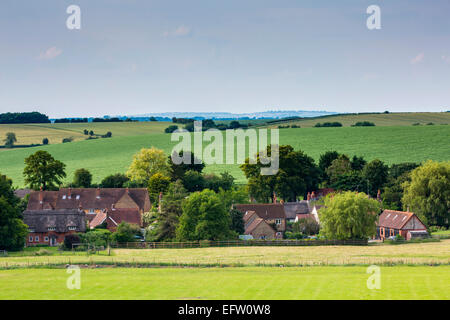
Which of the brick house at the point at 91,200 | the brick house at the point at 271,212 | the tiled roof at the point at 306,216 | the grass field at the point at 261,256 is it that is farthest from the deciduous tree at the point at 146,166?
the grass field at the point at 261,256

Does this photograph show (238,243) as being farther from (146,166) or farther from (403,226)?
(146,166)

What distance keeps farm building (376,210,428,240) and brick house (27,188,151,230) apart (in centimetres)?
3394

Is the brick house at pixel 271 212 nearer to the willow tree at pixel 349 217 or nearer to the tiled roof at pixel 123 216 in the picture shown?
the willow tree at pixel 349 217

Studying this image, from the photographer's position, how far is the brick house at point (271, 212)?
284 ft

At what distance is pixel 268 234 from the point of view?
267ft

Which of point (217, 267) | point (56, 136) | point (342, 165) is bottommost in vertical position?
point (217, 267)

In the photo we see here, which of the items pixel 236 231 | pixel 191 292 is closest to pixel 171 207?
pixel 236 231

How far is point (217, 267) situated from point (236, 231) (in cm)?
2864

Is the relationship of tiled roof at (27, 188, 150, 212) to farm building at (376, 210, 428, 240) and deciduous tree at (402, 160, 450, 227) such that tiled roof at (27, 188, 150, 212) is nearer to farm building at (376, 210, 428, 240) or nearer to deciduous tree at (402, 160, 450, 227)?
farm building at (376, 210, 428, 240)

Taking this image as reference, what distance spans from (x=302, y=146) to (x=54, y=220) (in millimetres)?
74917

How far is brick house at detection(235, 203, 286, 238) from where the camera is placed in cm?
8650

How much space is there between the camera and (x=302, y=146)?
142 m

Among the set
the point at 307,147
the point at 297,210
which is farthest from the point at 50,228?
the point at 307,147
